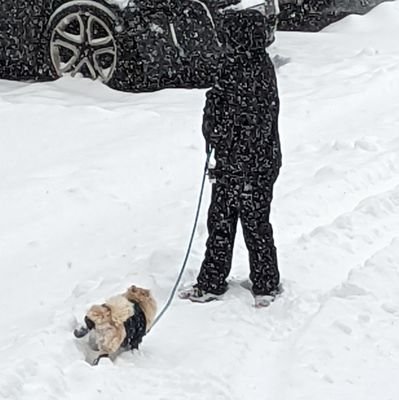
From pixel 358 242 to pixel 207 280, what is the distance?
1.26 m

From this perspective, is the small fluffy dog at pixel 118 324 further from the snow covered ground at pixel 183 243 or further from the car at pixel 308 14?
the car at pixel 308 14

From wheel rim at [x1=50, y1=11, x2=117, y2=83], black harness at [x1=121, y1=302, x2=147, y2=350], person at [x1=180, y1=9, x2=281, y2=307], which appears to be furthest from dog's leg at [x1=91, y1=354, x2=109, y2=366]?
wheel rim at [x1=50, y1=11, x2=117, y2=83]

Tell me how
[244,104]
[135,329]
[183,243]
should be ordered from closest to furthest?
1. [135,329]
2. [244,104]
3. [183,243]


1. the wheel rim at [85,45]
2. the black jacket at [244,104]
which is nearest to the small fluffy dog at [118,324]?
the black jacket at [244,104]

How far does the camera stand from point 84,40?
29.3 feet

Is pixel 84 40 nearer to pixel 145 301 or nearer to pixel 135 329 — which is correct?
pixel 145 301

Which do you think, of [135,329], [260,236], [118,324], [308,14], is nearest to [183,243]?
[260,236]

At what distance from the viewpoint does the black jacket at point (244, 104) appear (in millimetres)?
4871

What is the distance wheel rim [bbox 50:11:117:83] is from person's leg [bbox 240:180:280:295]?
4.17 meters

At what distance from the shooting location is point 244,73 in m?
4.93

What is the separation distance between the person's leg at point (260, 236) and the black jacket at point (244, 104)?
4.7 inches

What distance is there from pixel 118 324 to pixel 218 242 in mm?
1069

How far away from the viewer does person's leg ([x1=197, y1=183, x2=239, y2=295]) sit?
17.0 feet

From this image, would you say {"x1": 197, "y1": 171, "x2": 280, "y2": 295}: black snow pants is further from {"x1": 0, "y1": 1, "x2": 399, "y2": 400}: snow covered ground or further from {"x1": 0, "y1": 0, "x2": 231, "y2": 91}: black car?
{"x1": 0, "y1": 0, "x2": 231, "y2": 91}: black car
